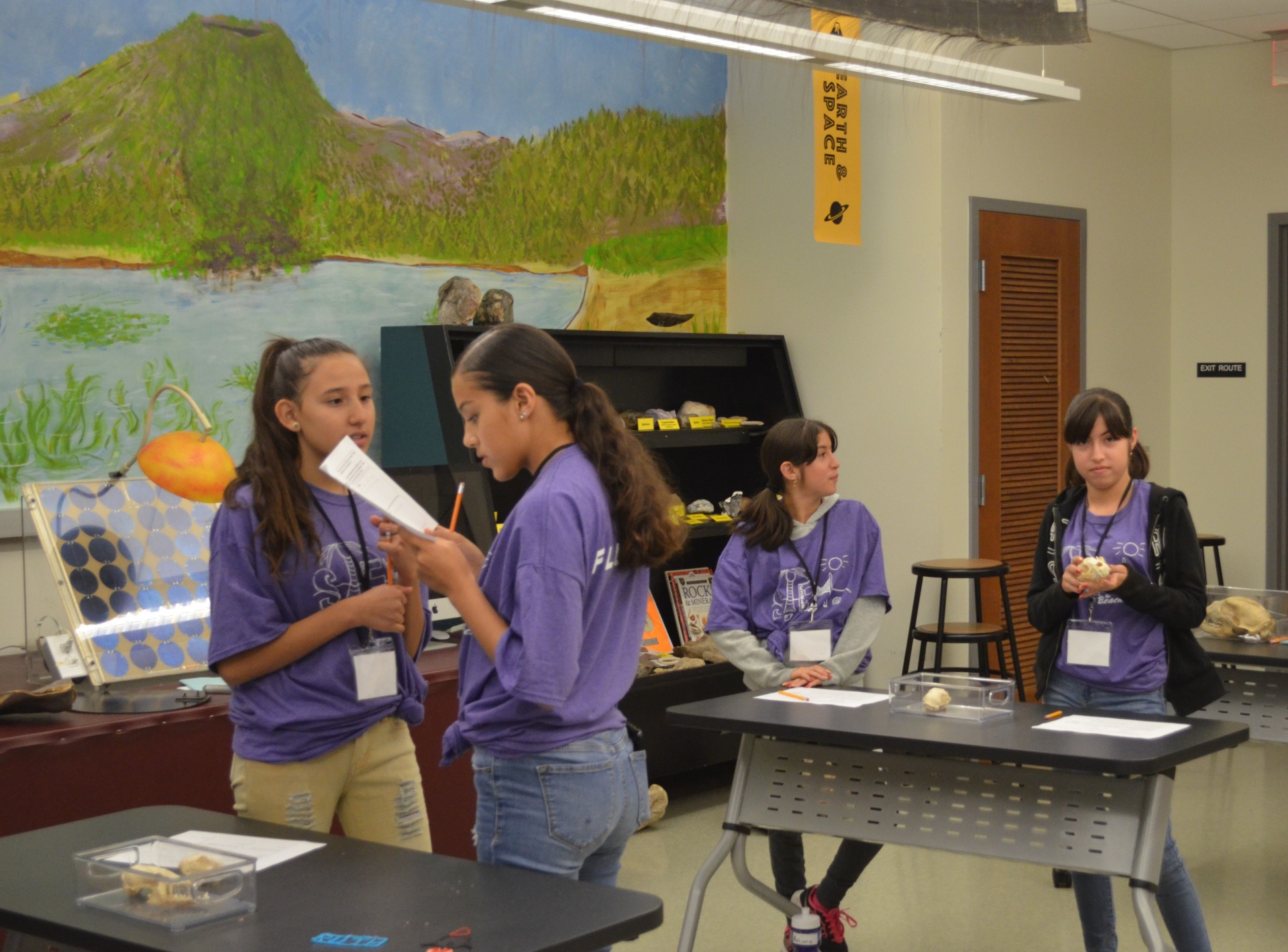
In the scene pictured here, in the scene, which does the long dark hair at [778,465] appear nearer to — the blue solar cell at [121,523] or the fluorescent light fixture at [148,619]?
the fluorescent light fixture at [148,619]

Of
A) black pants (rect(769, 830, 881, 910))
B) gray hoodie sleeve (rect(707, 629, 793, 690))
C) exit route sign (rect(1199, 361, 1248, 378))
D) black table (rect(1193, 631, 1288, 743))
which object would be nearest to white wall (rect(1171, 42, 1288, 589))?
exit route sign (rect(1199, 361, 1248, 378))

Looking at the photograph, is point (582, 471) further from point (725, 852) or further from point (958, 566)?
point (958, 566)

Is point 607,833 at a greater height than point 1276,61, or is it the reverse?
point 1276,61

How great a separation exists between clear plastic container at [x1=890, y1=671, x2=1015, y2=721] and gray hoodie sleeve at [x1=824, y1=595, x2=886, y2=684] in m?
0.44

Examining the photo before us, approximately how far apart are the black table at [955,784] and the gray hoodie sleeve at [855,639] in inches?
14.2

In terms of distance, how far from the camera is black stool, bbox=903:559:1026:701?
5.46 metres

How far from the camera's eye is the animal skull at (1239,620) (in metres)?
4.15

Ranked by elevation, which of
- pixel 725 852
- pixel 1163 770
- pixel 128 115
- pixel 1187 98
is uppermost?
pixel 1187 98

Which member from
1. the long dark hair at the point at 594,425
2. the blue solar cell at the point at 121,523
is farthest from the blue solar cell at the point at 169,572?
the long dark hair at the point at 594,425

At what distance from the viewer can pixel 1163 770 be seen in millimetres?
2793

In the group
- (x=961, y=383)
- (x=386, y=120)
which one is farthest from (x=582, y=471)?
(x=961, y=383)

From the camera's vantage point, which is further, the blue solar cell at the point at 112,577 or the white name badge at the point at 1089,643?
the blue solar cell at the point at 112,577

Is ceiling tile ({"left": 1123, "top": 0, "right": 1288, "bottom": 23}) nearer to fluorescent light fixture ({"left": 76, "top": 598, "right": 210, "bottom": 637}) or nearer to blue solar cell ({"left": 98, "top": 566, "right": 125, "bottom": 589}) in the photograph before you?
fluorescent light fixture ({"left": 76, "top": 598, "right": 210, "bottom": 637})

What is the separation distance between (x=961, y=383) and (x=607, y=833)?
13.9ft
